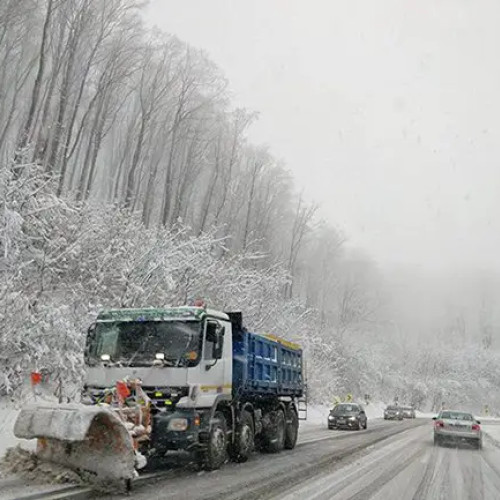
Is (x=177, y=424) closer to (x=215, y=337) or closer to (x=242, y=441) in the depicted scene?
(x=215, y=337)

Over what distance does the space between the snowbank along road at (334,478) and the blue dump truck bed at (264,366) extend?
157 cm

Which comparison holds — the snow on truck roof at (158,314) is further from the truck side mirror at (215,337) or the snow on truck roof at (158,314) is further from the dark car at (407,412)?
the dark car at (407,412)

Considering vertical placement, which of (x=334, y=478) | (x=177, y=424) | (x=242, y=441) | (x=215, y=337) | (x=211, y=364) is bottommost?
(x=334, y=478)

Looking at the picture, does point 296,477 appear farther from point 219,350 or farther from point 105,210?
point 105,210

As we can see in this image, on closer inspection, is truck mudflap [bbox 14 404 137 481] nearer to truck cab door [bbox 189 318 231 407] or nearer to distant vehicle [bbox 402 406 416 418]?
truck cab door [bbox 189 318 231 407]

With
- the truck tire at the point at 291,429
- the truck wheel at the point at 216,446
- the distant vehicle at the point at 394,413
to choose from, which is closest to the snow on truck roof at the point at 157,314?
the truck wheel at the point at 216,446

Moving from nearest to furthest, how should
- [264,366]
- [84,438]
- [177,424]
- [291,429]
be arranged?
[84,438]
[177,424]
[264,366]
[291,429]

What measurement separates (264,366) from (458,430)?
33.9 feet

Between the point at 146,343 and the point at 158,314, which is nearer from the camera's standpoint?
the point at 146,343

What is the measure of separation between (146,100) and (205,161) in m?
5.68

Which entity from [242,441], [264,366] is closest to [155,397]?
[242,441]

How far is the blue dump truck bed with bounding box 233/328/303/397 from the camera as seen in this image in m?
11.7

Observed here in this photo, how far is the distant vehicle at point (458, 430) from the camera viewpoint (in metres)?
19.7

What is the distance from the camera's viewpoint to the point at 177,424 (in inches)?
363
